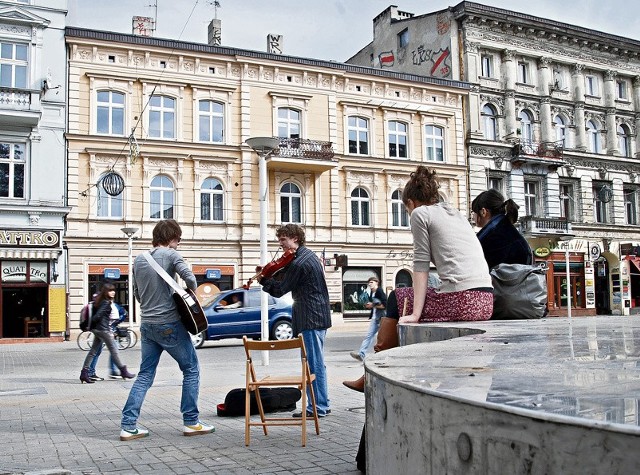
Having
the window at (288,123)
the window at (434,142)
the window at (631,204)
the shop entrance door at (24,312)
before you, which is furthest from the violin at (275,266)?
the window at (631,204)

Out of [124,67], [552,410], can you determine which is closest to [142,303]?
[552,410]

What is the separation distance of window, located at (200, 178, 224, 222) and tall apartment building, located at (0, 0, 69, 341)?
5727 mm

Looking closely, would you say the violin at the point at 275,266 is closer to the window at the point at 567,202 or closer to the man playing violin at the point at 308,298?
the man playing violin at the point at 308,298

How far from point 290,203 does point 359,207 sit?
356cm

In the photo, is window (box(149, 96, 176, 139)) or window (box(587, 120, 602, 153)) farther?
window (box(587, 120, 602, 153))

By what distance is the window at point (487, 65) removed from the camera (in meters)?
38.0

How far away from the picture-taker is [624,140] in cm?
4297

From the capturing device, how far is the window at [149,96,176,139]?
97.5ft

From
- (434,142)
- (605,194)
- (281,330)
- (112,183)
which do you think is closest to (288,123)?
(434,142)

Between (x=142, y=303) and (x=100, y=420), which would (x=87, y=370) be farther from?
(x=142, y=303)

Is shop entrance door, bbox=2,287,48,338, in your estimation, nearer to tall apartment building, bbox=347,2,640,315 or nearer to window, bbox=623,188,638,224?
tall apartment building, bbox=347,2,640,315

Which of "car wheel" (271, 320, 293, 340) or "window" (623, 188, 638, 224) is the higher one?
"window" (623, 188, 638, 224)

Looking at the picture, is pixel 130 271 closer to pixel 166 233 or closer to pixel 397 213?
pixel 397 213

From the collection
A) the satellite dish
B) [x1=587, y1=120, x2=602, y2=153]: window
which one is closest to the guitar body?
the satellite dish
